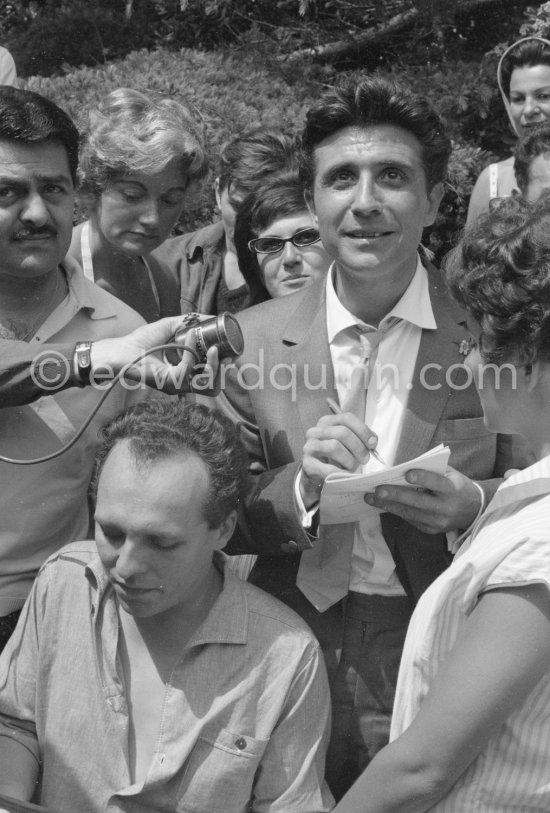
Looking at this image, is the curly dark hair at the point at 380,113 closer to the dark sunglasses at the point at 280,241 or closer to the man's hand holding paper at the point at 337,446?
the dark sunglasses at the point at 280,241

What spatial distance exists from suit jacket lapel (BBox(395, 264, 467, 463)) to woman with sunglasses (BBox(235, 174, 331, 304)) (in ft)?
2.29

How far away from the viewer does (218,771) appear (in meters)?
2.57

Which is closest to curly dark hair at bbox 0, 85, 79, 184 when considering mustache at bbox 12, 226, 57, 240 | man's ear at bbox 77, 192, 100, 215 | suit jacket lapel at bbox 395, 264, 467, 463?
mustache at bbox 12, 226, 57, 240

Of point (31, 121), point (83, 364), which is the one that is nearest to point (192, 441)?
point (83, 364)

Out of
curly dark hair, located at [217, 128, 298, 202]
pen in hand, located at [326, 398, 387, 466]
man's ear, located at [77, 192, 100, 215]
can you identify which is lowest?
pen in hand, located at [326, 398, 387, 466]

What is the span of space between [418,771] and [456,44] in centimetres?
539

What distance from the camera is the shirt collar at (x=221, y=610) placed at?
2.67 m

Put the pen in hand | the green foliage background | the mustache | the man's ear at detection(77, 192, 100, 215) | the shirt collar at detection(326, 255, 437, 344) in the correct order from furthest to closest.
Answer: the green foliage background
the man's ear at detection(77, 192, 100, 215)
the mustache
the shirt collar at detection(326, 255, 437, 344)
the pen in hand

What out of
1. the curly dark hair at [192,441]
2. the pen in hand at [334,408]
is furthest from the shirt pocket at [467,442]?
the curly dark hair at [192,441]

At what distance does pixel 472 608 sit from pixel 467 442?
0.95 meters

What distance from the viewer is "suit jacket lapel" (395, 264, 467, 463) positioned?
287 cm

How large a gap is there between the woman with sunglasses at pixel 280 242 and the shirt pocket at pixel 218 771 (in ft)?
4.89

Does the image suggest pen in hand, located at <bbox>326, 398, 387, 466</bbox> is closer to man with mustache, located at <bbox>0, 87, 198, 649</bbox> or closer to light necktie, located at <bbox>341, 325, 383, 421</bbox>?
light necktie, located at <bbox>341, 325, 383, 421</bbox>

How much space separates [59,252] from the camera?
3146 millimetres
